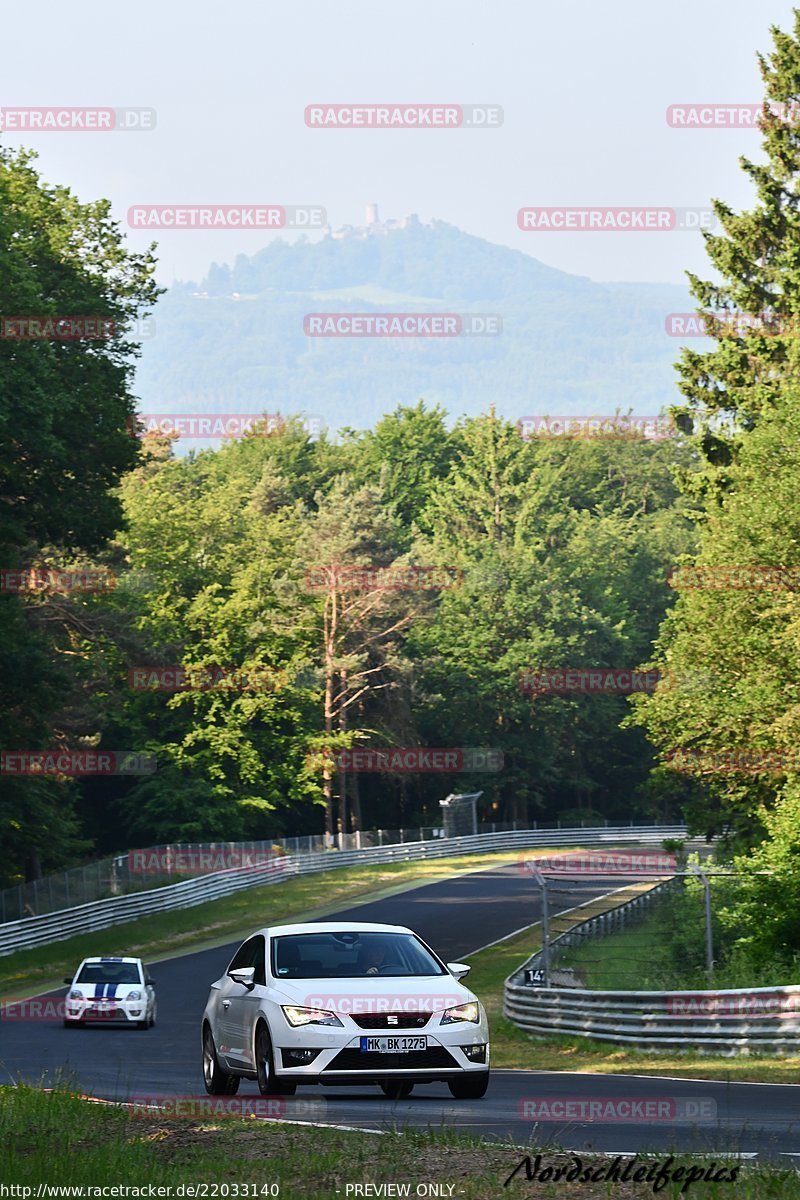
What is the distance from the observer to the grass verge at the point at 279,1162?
9.49 meters

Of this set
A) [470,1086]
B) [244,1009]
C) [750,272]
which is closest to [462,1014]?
[470,1086]

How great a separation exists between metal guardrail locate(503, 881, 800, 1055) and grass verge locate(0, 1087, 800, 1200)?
1119 centimetres

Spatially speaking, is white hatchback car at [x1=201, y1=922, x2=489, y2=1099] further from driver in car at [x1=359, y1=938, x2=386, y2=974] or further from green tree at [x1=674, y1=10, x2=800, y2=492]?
green tree at [x1=674, y1=10, x2=800, y2=492]

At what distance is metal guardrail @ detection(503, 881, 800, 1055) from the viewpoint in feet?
73.6

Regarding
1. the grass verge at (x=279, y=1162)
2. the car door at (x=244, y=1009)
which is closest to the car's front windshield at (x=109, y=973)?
the car door at (x=244, y=1009)

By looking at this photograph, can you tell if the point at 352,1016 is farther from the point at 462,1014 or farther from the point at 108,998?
the point at 108,998

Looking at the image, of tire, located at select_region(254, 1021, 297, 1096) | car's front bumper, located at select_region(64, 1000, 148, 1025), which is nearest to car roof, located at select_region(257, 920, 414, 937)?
tire, located at select_region(254, 1021, 297, 1096)

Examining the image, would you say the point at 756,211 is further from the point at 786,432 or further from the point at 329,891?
the point at 329,891

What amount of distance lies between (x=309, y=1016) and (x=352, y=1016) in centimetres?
34

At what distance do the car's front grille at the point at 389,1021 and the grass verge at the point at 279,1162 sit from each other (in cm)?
180

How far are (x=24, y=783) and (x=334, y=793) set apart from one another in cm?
4159

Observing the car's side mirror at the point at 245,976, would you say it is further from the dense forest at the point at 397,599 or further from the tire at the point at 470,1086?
the dense forest at the point at 397,599

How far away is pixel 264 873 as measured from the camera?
69.9 metres

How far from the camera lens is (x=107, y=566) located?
245 feet
